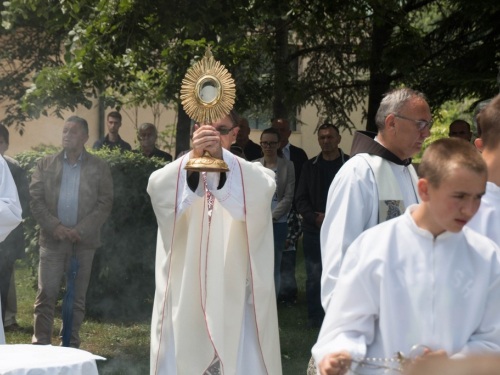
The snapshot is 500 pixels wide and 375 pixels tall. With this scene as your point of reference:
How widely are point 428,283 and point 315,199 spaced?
221 inches

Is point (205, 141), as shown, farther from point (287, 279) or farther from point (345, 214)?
point (287, 279)

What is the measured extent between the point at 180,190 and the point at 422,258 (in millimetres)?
2565

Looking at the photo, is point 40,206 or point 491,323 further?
point 40,206

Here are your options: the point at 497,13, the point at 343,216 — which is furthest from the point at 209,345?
the point at 497,13

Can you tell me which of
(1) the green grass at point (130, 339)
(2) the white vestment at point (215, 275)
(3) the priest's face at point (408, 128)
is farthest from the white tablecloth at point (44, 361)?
(1) the green grass at point (130, 339)

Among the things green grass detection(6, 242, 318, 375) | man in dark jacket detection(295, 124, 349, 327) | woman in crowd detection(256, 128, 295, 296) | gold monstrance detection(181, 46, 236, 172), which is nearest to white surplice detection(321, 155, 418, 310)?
gold monstrance detection(181, 46, 236, 172)

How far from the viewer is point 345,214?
13.4ft

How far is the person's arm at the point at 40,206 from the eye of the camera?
24.4 feet

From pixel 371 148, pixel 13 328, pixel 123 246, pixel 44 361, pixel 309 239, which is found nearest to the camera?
pixel 44 361

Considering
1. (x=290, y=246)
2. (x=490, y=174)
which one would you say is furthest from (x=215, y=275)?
(x=290, y=246)

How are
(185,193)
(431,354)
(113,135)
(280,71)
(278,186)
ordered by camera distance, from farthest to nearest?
(280,71), (113,135), (278,186), (185,193), (431,354)

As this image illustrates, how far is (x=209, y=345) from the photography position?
5.36 m

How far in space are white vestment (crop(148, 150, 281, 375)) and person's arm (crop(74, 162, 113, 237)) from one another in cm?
210

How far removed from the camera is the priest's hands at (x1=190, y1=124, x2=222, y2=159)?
4.74 m
